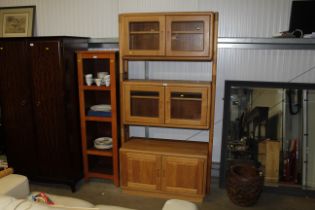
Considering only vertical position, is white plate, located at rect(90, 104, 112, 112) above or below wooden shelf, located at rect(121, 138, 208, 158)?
above

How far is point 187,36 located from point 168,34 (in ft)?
0.63

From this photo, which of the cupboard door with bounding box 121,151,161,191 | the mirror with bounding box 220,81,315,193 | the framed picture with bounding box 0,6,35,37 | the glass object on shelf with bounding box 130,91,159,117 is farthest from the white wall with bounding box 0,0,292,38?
the cupboard door with bounding box 121,151,161,191

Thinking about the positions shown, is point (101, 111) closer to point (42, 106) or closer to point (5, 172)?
point (42, 106)

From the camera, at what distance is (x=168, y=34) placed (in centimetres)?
269

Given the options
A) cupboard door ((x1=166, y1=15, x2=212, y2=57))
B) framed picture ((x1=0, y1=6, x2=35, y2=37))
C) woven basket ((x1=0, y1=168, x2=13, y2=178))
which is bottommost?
woven basket ((x1=0, y1=168, x2=13, y2=178))

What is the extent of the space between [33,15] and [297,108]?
3272 millimetres

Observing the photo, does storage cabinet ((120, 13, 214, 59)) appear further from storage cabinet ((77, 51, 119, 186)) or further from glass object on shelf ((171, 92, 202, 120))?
glass object on shelf ((171, 92, 202, 120))

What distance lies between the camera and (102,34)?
10.9ft

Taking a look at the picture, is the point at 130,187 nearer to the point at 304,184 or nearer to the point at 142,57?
the point at 142,57

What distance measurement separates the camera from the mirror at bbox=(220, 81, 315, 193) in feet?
9.61

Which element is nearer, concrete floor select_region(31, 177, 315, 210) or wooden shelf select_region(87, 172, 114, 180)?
concrete floor select_region(31, 177, 315, 210)

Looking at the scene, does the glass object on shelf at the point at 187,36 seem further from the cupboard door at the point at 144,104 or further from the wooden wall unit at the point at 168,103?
the cupboard door at the point at 144,104

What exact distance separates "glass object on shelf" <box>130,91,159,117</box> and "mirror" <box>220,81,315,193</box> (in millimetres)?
784

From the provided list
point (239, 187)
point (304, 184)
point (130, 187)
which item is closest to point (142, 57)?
point (130, 187)
